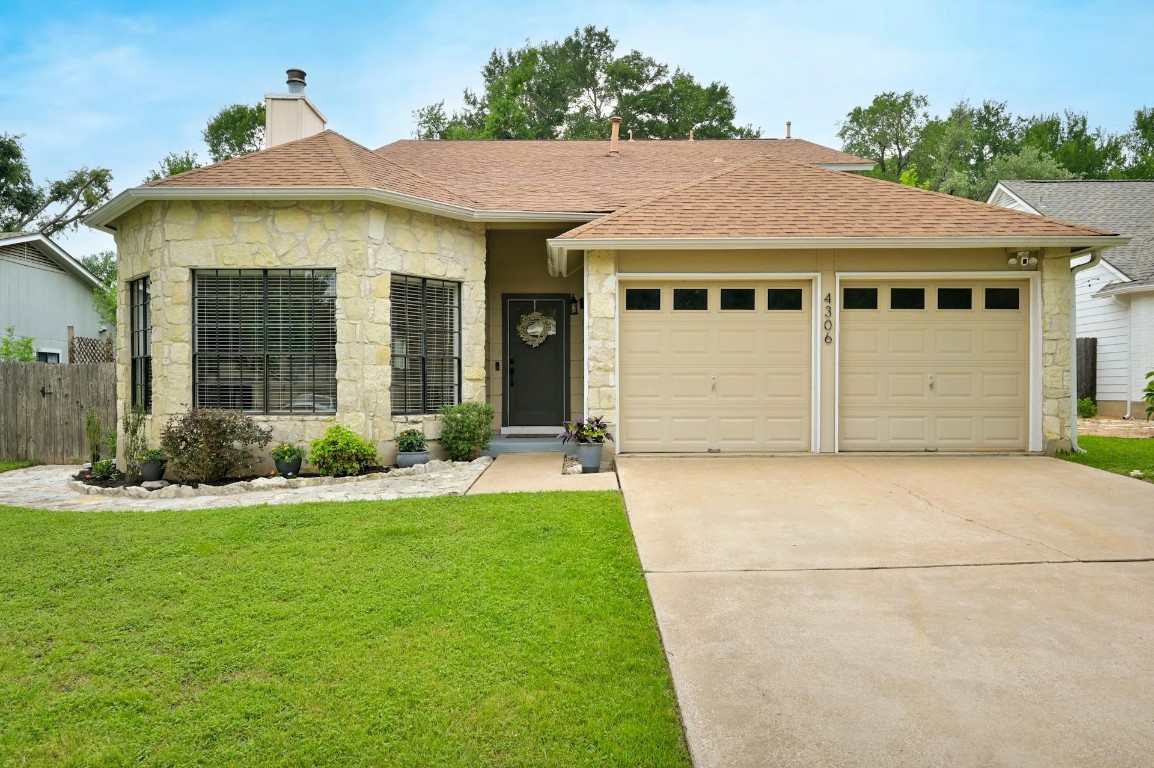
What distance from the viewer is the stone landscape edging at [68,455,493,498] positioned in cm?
732

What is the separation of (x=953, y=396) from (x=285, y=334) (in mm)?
8736

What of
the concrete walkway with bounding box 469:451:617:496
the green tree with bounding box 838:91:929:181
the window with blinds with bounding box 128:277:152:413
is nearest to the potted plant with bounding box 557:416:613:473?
the concrete walkway with bounding box 469:451:617:496

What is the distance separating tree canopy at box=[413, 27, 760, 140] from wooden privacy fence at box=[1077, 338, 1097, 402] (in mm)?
18353

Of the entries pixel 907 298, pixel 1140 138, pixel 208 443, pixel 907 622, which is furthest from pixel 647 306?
pixel 1140 138

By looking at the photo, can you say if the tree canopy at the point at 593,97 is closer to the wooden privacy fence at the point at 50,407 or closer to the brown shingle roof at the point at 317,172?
the brown shingle roof at the point at 317,172

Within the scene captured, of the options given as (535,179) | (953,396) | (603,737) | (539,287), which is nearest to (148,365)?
(539,287)

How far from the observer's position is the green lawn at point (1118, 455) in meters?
7.91

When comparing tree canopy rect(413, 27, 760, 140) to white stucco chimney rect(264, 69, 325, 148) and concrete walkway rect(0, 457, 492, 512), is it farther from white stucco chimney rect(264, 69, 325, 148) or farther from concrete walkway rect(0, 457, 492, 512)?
concrete walkway rect(0, 457, 492, 512)

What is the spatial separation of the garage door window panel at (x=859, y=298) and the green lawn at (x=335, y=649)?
209 inches

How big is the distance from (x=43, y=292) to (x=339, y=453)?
13.5 metres

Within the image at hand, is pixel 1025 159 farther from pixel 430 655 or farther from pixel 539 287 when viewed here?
pixel 430 655

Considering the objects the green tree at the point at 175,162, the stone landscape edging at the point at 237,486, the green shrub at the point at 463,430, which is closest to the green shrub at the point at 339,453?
the stone landscape edging at the point at 237,486

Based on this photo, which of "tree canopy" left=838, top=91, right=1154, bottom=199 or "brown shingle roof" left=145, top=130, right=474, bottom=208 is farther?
"tree canopy" left=838, top=91, right=1154, bottom=199

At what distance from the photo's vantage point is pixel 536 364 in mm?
11234
